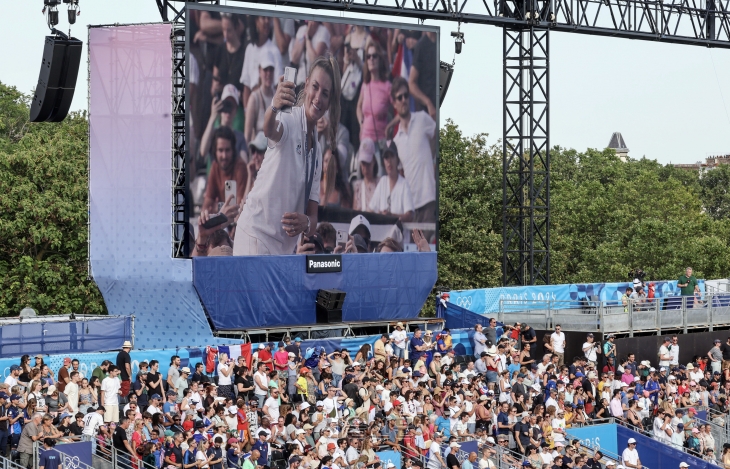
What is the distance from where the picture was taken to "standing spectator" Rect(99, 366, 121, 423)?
19.0 meters

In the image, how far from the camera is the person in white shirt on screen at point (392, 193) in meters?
29.1

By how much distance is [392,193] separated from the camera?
2933cm

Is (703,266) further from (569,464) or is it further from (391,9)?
(569,464)

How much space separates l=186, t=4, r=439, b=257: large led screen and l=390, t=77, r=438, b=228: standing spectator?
0.10 feet

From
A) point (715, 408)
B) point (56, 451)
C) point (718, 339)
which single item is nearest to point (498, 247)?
point (718, 339)

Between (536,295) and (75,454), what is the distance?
18.0 metres

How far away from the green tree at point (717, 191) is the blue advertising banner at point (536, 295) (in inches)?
2422

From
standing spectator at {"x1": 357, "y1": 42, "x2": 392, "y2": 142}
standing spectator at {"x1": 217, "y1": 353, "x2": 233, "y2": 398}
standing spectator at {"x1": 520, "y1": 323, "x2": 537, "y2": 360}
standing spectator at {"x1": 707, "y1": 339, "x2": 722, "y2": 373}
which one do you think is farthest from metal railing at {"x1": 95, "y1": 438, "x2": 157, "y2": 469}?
standing spectator at {"x1": 707, "y1": 339, "x2": 722, "y2": 373}

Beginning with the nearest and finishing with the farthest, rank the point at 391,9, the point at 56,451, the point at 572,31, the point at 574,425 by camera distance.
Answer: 1. the point at 56,451
2. the point at 574,425
3. the point at 391,9
4. the point at 572,31

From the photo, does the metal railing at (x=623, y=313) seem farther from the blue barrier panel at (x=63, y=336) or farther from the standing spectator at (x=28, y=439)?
the standing spectator at (x=28, y=439)

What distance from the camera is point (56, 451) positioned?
16625 millimetres

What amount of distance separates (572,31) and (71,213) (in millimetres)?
17278

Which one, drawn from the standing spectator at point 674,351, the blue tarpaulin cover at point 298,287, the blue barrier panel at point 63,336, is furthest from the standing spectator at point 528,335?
the blue barrier panel at point 63,336

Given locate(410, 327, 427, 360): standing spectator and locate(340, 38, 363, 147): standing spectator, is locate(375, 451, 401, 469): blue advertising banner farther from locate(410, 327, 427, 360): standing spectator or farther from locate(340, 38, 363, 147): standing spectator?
locate(340, 38, 363, 147): standing spectator
